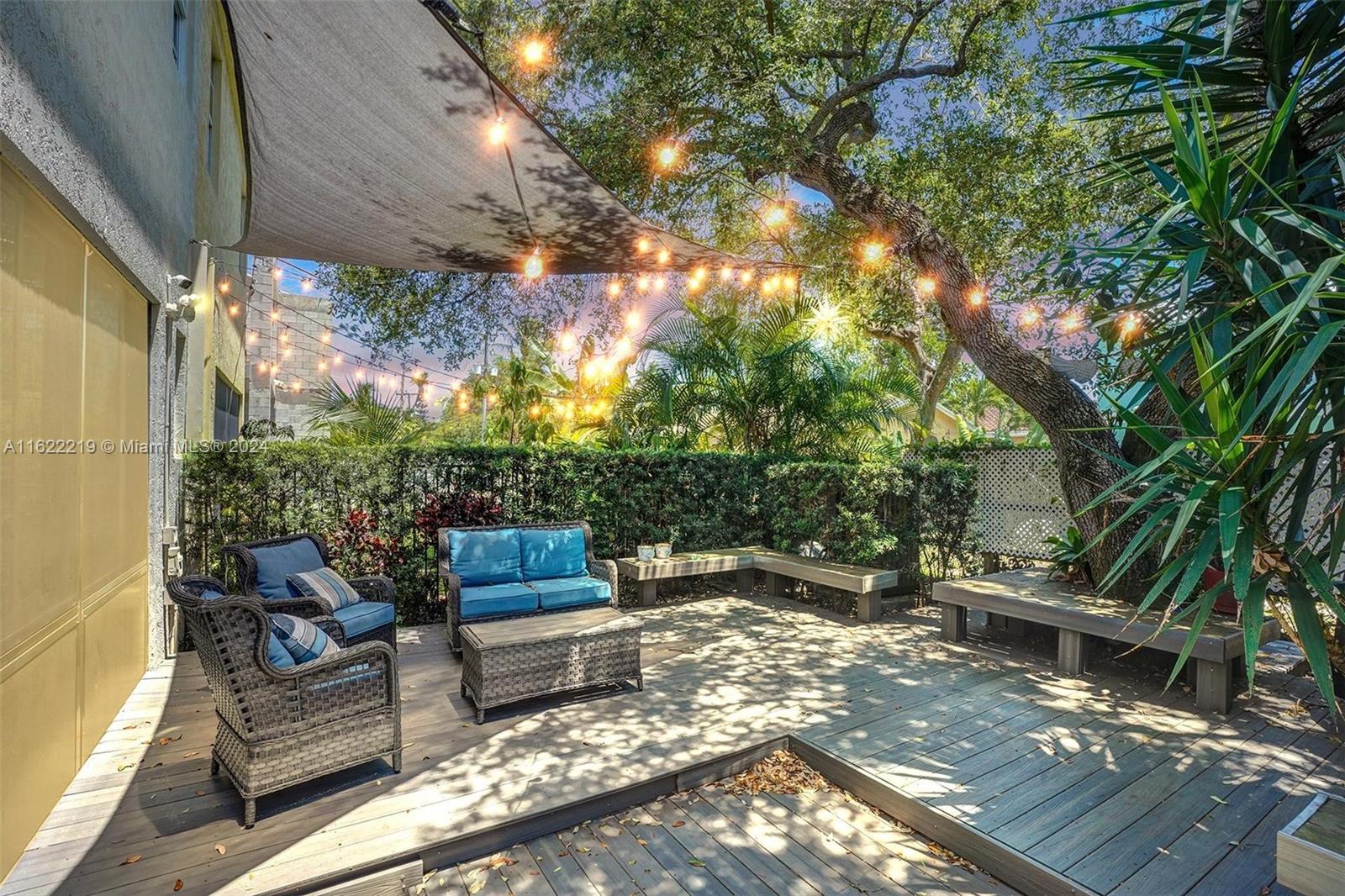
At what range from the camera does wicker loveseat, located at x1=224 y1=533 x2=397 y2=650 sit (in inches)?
157

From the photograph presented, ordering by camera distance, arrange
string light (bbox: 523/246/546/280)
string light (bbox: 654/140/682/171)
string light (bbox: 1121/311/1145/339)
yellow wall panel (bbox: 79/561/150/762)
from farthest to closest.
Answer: string light (bbox: 654/140/682/171) < string light (bbox: 523/246/546/280) < string light (bbox: 1121/311/1145/339) < yellow wall panel (bbox: 79/561/150/762)

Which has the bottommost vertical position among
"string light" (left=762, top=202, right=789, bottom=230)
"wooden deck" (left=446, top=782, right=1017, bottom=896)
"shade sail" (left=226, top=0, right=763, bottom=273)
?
"wooden deck" (left=446, top=782, right=1017, bottom=896)

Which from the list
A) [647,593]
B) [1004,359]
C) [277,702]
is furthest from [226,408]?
[1004,359]

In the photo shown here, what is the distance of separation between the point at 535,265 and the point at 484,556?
2.79 metres

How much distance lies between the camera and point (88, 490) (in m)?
3.21

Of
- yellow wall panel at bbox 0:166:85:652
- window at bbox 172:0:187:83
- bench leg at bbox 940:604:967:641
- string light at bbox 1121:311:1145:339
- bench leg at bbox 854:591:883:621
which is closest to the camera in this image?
yellow wall panel at bbox 0:166:85:652

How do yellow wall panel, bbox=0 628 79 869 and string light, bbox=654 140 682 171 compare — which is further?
string light, bbox=654 140 682 171

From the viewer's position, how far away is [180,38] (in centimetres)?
505

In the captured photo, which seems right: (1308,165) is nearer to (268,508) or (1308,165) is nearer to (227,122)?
(268,508)

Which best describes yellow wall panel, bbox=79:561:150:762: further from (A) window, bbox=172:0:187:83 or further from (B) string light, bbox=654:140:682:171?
(B) string light, bbox=654:140:682:171

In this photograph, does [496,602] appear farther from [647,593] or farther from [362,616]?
[647,593]

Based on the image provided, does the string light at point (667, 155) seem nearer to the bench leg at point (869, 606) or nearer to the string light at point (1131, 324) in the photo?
the string light at point (1131, 324)

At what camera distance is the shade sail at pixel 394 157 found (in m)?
3.47

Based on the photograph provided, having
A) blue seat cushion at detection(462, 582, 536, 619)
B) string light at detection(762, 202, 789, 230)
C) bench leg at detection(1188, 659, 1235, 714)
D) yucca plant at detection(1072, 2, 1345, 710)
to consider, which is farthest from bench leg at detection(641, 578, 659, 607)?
string light at detection(762, 202, 789, 230)
